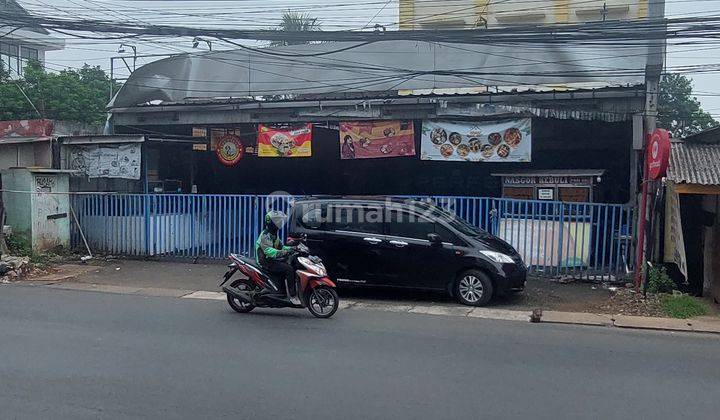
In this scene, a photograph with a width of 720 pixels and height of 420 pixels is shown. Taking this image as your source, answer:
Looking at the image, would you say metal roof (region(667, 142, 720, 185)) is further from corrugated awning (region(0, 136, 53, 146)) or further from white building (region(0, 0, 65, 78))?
white building (region(0, 0, 65, 78))

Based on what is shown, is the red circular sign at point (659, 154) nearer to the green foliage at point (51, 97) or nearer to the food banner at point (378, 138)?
the food banner at point (378, 138)

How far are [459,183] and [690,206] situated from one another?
22.3ft

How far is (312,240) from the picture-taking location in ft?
34.5

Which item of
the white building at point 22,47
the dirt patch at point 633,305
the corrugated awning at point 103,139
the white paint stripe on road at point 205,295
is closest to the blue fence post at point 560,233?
the dirt patch at point 633,305

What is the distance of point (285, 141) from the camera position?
574 inches

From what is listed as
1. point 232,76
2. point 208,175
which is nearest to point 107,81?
point 208,175

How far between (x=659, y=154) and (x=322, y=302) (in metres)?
5.25

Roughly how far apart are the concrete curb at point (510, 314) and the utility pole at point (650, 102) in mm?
1604

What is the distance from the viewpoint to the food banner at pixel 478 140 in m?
12.8

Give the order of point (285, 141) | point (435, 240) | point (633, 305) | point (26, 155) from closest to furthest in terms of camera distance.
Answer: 1. point (633, 305)
2. point (435, 240)
3. point (285, 141)
4. point (26, 155)

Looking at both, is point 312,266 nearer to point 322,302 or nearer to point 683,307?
point 322,302

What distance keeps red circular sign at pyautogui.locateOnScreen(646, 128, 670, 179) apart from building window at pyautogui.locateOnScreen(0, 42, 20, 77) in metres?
35.4

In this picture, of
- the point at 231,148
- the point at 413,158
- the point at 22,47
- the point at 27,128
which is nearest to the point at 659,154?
the point at 413,158

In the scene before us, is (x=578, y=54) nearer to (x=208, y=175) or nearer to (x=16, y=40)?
(x=208, y=175)
